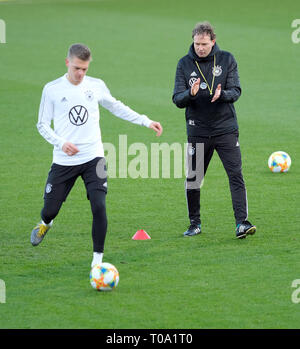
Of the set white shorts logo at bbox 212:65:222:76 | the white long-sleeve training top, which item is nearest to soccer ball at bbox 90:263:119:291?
the white long-sleeve training top

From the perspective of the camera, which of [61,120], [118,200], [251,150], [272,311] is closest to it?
[272,311]

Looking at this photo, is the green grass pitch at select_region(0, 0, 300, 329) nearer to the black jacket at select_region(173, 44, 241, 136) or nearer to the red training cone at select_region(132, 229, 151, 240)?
the red training cone at select_region(132, 229, 151, 240)

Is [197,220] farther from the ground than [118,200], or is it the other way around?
[118,200]

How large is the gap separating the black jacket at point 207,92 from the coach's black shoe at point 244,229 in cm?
121

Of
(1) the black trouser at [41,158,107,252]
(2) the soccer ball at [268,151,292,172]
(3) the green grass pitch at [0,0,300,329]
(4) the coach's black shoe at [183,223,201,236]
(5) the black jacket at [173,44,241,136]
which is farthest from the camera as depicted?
(2) the soccer ball at [268,151,292,172]

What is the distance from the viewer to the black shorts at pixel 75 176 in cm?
888

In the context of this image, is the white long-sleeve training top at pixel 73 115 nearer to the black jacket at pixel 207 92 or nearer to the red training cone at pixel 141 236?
the black jacket at pixel 207 92

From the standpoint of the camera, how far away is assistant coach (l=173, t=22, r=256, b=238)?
10086mm

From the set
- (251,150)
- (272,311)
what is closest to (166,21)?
(251,150)

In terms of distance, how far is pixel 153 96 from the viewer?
21266 millimetres

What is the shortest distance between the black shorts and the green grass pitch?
2.82ft

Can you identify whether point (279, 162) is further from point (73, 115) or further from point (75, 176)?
point (73, 115)

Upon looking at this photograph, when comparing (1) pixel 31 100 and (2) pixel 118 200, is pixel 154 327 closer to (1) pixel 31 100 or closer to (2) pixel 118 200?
(2) pixel 118 200

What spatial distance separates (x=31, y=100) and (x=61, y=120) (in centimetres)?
1245
